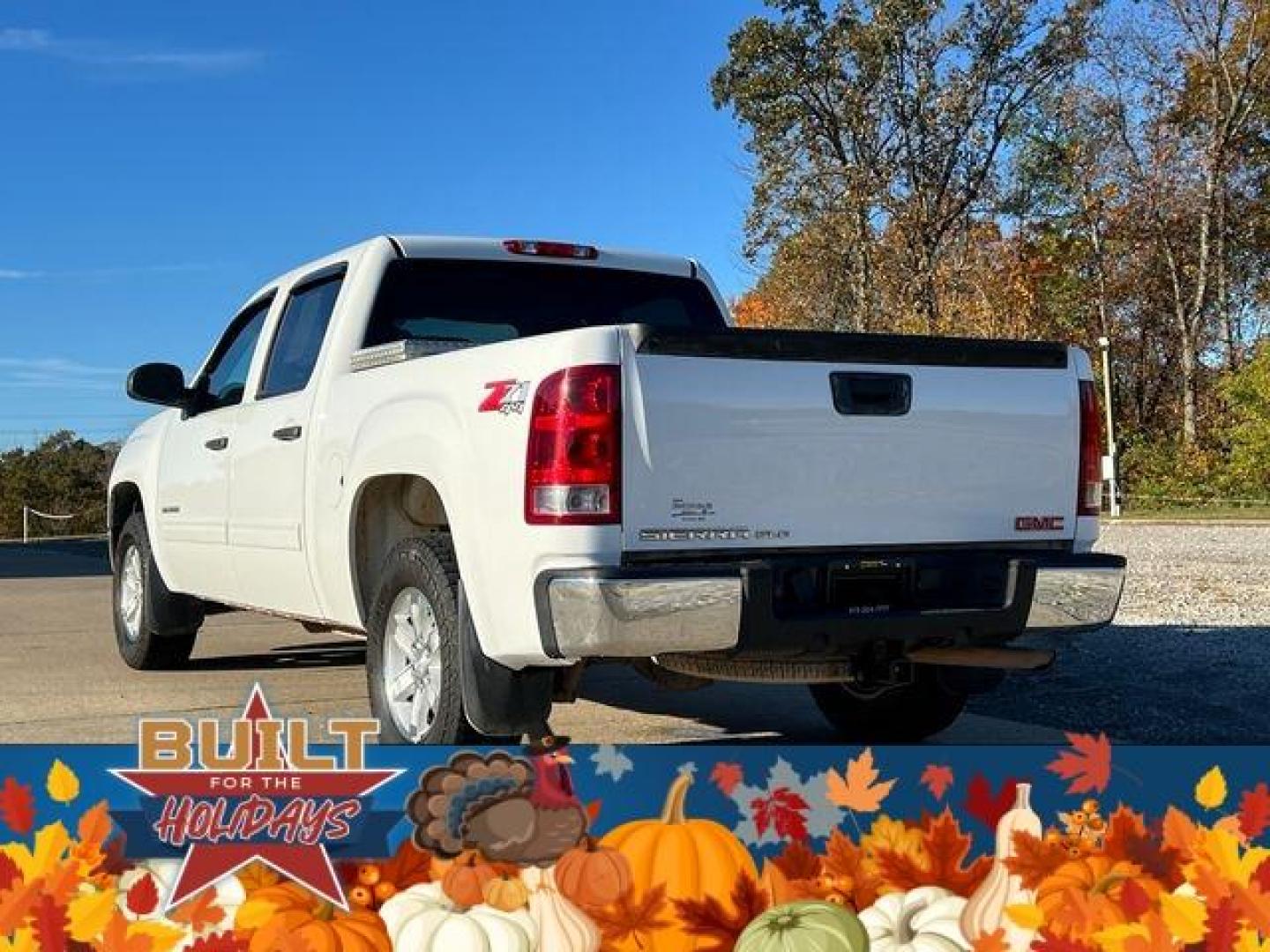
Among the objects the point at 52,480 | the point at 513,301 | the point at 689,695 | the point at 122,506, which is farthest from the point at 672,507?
the point at 52,480

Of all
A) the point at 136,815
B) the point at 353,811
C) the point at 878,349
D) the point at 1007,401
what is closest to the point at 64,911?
the point at 136,815

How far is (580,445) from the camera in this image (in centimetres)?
420

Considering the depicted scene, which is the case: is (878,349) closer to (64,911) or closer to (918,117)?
(64,911)

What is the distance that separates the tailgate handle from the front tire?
4.36ft

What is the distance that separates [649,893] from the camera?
252cm

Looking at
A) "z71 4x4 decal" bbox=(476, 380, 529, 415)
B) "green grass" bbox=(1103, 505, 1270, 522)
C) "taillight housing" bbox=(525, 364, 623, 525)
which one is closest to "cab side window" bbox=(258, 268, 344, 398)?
"z71 4x4 decal" bbox=(476, 380, 529, 415)

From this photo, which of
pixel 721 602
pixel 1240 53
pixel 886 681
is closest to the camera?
pixel 721 602

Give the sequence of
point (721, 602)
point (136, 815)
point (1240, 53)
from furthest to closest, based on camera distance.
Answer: point (1240, 53)
point (721, 602)
point (136, 815)

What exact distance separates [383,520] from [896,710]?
2198mm

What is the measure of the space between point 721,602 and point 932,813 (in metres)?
1.62

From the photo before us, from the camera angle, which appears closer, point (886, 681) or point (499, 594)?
point (499, 594)

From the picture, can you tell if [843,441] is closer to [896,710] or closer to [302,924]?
[896,710]

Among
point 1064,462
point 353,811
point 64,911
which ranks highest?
point 1064,462

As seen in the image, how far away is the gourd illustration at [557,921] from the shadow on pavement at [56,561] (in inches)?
598
